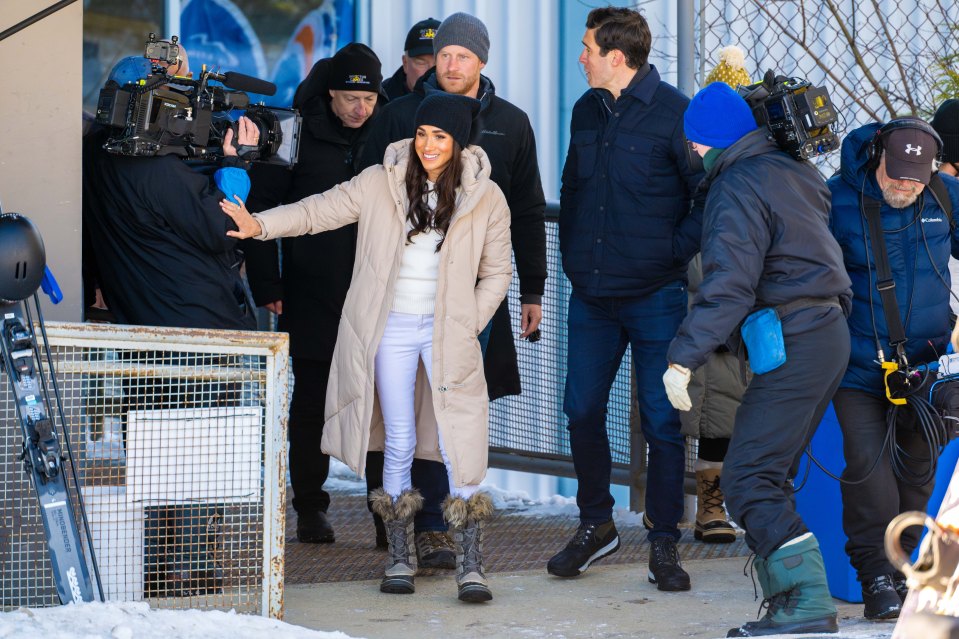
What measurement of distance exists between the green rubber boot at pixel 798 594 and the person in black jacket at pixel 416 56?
2.82 meters

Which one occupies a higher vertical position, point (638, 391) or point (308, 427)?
point (638, 391)

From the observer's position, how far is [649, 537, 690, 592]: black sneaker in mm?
4727

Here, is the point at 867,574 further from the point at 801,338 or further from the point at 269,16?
the point at 269,16

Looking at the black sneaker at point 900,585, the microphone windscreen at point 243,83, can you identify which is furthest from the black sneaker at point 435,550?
the microphone windscreen at point 243,83

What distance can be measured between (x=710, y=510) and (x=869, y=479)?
1.14 meters

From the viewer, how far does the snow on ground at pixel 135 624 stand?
3.55 m

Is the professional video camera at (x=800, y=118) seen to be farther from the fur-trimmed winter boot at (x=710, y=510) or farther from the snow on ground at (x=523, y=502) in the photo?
the snow on ground at (x=523, y=502)

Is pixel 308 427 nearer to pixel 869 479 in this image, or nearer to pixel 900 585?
pixel 869 479

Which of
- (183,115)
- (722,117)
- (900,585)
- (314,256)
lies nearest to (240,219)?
(183,115)

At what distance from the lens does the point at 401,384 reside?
15.1 ft

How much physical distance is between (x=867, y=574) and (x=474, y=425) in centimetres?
137

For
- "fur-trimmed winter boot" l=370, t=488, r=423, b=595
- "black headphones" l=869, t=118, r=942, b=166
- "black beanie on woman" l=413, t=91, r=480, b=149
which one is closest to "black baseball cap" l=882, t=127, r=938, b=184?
"black headphones" l=869, t=118, r=942, b=166

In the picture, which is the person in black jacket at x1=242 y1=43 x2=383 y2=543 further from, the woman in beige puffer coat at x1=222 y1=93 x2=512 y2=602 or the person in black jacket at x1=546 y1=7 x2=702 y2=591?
the person in black jacket at x1=546 y1=7 x2=702 y2=591

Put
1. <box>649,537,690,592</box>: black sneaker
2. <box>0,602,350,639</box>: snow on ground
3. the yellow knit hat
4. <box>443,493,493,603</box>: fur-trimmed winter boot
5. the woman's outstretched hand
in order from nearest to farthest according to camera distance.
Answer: <box>0,602,350,639</box>: snow on ground → the woman's outstretched hand → <box>443,493,493,603</box>: fur-trimmed winter boot → <box>649,537,690,592</box>: black sneaker → the yellow knit hat
